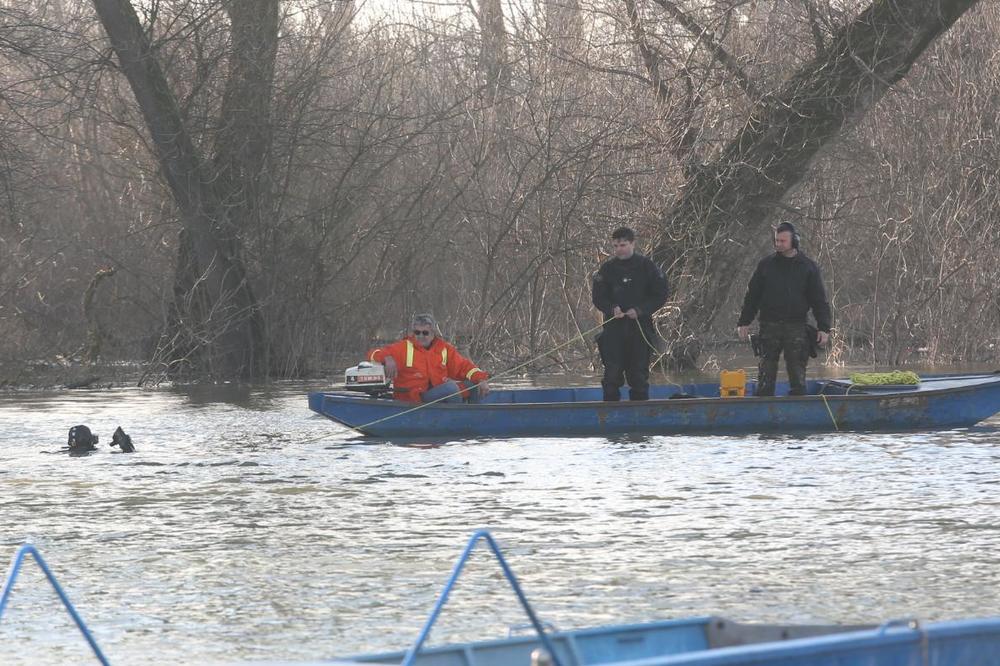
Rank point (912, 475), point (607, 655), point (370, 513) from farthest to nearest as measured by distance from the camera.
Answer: point (912, 475), point (370, 513), point (607, 655)

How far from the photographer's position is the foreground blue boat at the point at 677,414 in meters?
17.5

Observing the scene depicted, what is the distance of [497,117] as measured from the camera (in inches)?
1171

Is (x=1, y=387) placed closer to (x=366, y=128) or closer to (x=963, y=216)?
(x=366, y=128)

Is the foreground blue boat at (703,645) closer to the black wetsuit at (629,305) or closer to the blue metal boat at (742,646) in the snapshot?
the blue metal boat at (742,646)

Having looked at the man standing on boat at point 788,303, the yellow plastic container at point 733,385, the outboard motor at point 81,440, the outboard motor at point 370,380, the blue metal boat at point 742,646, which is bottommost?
the blue metal boat at point 742,646

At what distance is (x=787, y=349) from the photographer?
59.1 feet

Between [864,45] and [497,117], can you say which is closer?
[864,45]

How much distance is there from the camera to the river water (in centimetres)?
842

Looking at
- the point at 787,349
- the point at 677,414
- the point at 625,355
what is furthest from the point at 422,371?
the point at 787,349

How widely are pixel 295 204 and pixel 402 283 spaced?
2.54 meters

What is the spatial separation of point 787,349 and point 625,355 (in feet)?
5.45

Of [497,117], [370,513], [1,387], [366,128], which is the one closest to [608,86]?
[497,117]

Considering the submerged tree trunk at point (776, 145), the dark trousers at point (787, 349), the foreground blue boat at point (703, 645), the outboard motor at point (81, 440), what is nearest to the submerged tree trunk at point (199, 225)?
the submerged tree trunk at point (776, 145)

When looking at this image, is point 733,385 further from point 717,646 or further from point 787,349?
point 717,646
